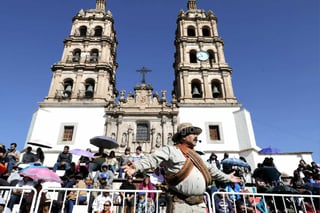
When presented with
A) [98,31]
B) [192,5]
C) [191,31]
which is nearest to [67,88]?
[98,31]

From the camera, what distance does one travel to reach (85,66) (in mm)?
21125

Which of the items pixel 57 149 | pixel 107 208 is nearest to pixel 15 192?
pixel 107 208

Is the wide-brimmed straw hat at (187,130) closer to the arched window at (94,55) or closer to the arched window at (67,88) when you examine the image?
the arched window at (67,88)

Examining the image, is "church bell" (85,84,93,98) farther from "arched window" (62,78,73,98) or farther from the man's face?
the man's face

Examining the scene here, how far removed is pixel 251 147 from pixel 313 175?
26.4ft

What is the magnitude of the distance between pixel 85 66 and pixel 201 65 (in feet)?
35.7

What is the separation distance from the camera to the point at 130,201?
16.7ft

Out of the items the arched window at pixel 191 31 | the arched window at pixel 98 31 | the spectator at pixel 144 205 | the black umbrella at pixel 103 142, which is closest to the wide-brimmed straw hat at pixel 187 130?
the spectator at pixel 144 205

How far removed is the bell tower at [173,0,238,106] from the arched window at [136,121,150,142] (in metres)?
3.51

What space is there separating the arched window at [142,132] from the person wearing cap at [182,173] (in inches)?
606

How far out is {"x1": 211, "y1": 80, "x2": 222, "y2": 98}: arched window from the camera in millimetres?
20509

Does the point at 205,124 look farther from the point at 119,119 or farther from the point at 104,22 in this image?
the point at 104,22

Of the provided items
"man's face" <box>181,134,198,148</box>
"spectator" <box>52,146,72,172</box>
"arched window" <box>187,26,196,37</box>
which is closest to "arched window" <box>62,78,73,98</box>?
"spectator" <box>52,146,72,172</box>

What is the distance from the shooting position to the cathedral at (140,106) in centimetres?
1727
